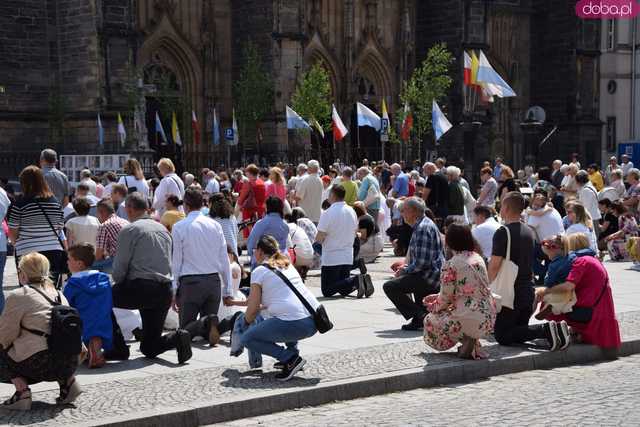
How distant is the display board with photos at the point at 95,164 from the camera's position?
26.2 m

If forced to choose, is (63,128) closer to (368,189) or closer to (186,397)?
(368,189)

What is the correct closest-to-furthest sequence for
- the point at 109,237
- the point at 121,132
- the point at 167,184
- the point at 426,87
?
1. the point at 109,237
2. the point at 167,184
3. the point at 121,132
4. the point at 426,87

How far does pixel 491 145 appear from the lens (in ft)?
143

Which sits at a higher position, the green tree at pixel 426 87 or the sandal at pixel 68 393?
the green tree at pixel 426 87

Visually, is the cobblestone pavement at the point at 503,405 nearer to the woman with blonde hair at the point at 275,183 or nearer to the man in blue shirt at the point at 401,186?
the woman with blonde hair at the point at 275,183

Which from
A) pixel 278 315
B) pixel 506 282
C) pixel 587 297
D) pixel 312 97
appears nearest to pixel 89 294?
pixel 278 315

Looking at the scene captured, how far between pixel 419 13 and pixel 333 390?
33.6 m

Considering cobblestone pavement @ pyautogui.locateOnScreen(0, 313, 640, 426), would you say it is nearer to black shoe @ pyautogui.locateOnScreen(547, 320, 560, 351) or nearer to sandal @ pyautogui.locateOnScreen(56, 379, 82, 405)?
sandal @ pyautogui.locateOnScreen(56, 379, 82, 405)

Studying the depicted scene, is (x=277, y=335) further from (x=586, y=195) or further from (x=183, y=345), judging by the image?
(x=586, y=195)

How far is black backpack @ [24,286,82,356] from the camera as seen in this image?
774 cm

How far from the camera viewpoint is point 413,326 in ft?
38.2

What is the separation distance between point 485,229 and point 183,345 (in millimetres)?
4732

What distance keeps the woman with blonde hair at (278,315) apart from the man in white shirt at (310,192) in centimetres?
1040

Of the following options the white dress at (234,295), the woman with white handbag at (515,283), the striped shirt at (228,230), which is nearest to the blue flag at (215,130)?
the striped shirt at (228,230)
